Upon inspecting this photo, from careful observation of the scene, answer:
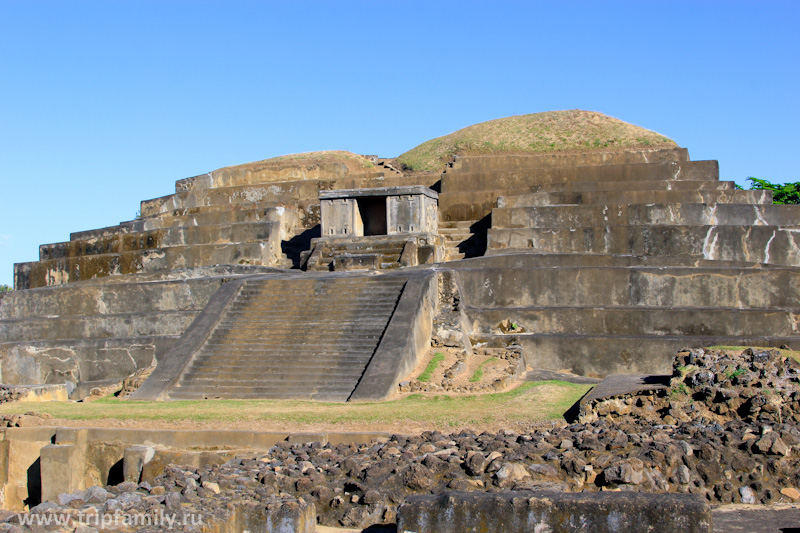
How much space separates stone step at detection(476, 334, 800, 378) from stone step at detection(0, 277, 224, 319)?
570 centimetres

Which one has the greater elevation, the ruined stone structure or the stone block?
the ruined stone structure

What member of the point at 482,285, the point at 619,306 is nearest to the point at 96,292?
the point at 482,285

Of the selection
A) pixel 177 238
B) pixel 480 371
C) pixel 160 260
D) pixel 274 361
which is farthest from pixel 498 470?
pixel 177 238

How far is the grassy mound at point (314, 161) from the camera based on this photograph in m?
24.1

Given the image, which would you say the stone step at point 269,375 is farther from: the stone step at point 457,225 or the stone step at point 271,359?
the stone step at point 457,225

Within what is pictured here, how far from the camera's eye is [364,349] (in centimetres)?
1218

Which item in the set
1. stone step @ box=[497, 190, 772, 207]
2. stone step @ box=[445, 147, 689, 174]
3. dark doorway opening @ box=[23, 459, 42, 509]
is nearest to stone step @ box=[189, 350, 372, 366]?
dark doorway opening @ box=[23, 459, 42, 509]

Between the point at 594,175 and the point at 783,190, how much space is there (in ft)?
40.9

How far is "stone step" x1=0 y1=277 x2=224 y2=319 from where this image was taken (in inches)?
599

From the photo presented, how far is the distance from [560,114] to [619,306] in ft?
46.2

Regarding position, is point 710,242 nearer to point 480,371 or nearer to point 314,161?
point 480,371

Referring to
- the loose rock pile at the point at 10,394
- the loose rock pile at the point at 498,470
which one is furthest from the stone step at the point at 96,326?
the loose rock pile at the point at 498,470

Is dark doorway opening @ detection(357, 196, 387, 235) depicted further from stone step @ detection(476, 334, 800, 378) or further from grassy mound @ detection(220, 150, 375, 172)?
stone step @ detection(476, 334, 800, 378)

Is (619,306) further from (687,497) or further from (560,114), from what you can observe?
(560,114)
